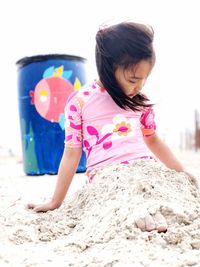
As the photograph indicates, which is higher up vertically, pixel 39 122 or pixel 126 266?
pixel 126 266

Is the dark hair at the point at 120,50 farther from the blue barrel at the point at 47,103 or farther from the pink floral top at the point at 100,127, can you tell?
the blue barrel at the point at 47,103

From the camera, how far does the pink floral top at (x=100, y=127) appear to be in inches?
60.5

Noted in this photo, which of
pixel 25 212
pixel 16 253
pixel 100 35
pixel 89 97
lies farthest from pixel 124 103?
pixel 16 253

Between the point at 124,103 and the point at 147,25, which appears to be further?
the point at 124,103

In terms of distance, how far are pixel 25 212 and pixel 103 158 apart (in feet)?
1.10

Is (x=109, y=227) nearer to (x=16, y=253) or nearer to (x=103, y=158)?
(x=16, y=253)

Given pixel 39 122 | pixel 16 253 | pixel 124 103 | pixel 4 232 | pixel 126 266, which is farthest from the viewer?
pixel 39 122

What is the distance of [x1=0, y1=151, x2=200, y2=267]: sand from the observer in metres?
0.96

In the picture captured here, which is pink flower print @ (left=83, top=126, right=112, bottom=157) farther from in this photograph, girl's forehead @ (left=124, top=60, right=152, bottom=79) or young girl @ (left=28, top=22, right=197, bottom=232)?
girl's forehead @ (left=124, top=60, right=152, bottom=79)

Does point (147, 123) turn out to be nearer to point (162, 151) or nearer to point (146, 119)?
point (146, 119)

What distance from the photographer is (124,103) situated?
155cm

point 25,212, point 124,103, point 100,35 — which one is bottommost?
point 25,212

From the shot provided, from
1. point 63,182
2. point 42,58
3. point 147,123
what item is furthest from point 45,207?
point 42,58

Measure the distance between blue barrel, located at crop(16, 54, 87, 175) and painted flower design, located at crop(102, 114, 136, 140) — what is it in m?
1.95
